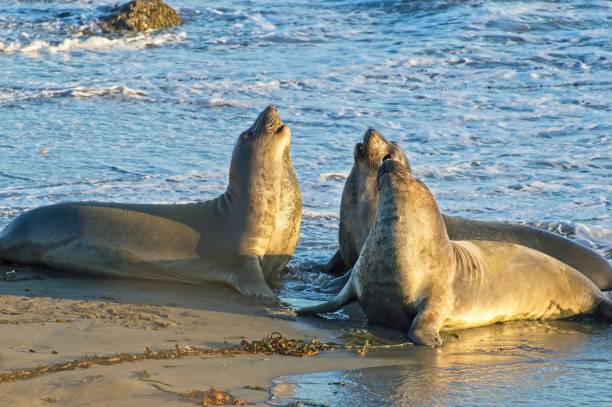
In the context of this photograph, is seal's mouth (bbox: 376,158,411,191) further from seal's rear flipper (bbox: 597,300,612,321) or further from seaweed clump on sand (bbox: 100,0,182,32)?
seaweed clump on sand (bbox: 100,0,182,32)

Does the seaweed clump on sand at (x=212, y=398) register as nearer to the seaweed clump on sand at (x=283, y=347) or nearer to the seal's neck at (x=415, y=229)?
the seaweed clump on sand at (x=283, y=347)

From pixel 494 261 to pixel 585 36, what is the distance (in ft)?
39.0

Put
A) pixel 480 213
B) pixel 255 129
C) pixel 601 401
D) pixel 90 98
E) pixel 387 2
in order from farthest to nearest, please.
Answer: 1. pixel 387 2
2. pixel 90 98
3. pixel 480 213
4. pixel 255 129
5. pixel 601 401

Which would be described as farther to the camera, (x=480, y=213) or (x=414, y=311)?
(x=480, y=213)

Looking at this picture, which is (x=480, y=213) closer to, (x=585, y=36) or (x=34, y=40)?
(x=585, y=36)

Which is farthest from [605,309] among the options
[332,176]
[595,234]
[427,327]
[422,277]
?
[332,176]

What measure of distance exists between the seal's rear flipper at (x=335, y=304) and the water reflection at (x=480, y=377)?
27.2 inches

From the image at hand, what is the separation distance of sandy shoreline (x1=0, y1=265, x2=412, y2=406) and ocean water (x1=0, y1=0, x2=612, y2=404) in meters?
0.99

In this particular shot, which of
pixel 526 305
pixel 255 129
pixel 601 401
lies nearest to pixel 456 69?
pixel 255 129

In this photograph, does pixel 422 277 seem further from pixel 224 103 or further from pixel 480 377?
pixel 224 103

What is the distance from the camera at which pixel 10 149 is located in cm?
1239

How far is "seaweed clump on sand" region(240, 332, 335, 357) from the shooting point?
6.29m

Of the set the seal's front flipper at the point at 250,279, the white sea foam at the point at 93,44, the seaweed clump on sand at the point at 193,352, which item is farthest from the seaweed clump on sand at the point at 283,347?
the white sea foam at the point at 93,44

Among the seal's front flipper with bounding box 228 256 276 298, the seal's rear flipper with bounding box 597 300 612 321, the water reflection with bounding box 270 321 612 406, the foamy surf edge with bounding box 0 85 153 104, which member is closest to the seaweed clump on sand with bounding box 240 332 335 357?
the water reflection with bounding box 270 321 612 406
